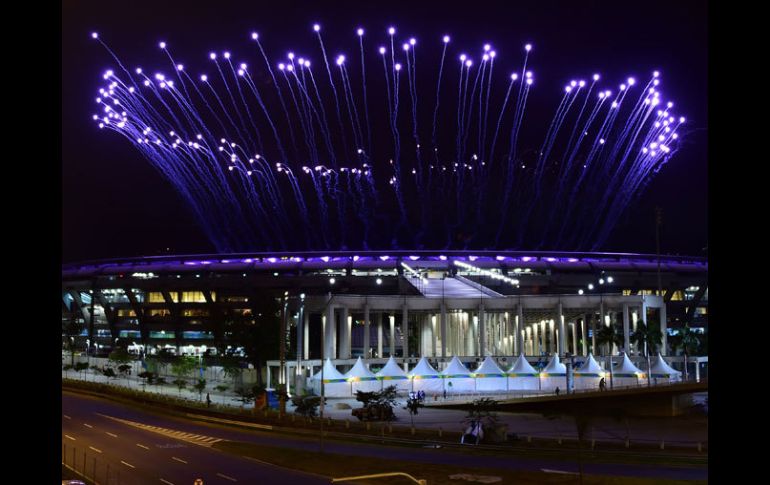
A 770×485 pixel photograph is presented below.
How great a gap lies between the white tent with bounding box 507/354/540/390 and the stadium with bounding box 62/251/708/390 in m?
29.5

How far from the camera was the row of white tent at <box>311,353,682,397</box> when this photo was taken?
241 feet

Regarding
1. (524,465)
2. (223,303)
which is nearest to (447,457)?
(524,465)

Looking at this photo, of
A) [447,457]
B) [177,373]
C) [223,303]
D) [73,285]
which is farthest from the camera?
[73,285]

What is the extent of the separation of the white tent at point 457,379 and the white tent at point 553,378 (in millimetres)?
6870

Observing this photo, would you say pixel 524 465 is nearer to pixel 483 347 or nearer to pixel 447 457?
pixel 447 457

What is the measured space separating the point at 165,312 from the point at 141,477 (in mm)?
113035

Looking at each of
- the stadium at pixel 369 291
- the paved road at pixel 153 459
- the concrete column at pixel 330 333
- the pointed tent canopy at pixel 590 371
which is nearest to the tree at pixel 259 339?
the stadium at pixel 369 291

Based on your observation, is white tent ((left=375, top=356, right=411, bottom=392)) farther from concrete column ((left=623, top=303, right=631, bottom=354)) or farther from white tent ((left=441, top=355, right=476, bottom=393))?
concrete column ((left=623, top=303, right=631, bottom=354))

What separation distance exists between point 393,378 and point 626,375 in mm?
22391

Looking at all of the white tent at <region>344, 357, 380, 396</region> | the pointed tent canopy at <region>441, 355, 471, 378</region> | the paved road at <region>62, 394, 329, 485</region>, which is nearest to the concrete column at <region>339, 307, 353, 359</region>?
the white tent at <region>344, 357, 380, 396</region>

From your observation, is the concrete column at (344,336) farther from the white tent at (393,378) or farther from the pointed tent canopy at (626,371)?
the pointed tent canopy at (626,371)

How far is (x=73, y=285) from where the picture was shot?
510 ft

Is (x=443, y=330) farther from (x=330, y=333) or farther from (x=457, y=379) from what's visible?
(x=457, y=379)

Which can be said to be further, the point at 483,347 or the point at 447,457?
the point at 483,347
